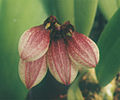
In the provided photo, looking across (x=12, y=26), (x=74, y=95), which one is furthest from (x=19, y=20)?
(x=74, y=95)

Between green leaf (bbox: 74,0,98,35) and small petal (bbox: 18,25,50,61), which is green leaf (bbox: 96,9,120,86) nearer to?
green leaf (bbox: 74,0,98,35)

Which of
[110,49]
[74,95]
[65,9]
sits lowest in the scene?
[74,95]

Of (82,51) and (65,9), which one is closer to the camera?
(82,51)

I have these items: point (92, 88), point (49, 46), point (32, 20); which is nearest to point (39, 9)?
point (32, 20)

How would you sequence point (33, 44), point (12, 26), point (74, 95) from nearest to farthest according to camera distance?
1. point (33, 44)
2. point (12, 26)
3. point (74, 95)

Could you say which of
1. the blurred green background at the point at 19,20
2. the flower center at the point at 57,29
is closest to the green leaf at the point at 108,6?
the blurred green background at the point at 19,20

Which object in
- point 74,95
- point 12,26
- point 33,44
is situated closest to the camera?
point 33,44

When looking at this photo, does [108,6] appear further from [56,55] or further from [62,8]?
[56,55]

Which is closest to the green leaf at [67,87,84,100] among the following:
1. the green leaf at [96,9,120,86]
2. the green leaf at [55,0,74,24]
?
the green leaf at [96,9,120,86]
